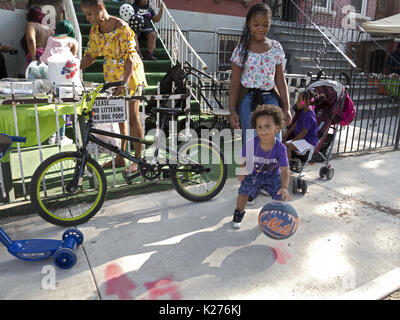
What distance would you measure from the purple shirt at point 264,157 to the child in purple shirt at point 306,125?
102 cm

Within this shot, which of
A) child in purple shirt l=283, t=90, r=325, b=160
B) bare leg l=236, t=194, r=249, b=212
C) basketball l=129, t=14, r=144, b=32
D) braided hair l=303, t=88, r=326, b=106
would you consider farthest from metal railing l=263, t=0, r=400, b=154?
bare leg l=236, t=194, r=249, b=212

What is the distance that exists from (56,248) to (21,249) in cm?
24

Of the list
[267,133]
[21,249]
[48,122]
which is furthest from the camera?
[48,122]

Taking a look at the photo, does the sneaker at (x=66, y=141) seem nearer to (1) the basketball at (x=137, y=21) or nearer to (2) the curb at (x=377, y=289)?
(1) the basketball at (x=137, y=21)

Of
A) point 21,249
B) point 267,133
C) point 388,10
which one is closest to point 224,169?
point 267,133

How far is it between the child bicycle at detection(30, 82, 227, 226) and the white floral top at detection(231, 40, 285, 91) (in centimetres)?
80

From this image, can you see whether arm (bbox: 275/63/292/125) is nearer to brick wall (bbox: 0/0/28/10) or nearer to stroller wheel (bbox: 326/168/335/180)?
stroller wheel (bbox: 326/168/335/180)

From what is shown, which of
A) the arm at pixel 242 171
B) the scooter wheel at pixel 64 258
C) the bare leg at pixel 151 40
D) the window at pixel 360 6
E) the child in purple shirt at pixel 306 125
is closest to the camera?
the scooter wheel at pixel 64 258

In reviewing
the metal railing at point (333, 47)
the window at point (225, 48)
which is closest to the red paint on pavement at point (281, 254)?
the metal railing at point (333, 47)

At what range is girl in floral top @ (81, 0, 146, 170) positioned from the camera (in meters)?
3.77

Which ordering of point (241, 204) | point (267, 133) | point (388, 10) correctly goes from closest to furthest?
1. point (267, 133)
2. point (241, 204)
3. point (388, 10)

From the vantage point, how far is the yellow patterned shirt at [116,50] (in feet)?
12.8
